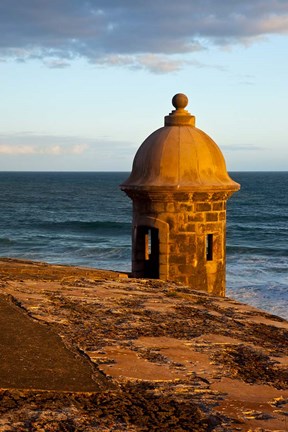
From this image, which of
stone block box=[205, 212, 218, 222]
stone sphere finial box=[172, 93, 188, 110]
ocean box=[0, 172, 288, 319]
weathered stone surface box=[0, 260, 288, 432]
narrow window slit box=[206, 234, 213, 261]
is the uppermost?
stone sphere finial box=[172, 93, 188, 110]

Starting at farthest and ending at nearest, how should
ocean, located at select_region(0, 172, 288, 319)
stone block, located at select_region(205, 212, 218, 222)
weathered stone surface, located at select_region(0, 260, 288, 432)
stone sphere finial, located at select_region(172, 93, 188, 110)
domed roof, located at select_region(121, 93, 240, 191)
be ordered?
ocean, located at select_region(0, 172, 288, 319) < stone sphere finial, located at select_region(172, 93, 188, 110) < stone block, located at select_region(205, 212, 218, 222) < domed roof, located at select_region(121, 93, 240, 191) < weathered stone surface, located at select_region(0, 260, 288, 432)

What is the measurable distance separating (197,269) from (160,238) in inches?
24.8

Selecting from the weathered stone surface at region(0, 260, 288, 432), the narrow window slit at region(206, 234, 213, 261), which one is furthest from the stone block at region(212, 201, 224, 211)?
the weathered stone surface at region(0, 260, 288, 432)

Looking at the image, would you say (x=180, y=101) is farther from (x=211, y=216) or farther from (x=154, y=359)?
(x=154, y=359)

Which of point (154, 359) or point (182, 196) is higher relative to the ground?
point (182, 196)

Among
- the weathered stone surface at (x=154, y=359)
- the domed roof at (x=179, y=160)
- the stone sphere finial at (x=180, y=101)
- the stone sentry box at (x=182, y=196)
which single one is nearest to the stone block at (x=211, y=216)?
the stone sentry box at (x=182, y=196)

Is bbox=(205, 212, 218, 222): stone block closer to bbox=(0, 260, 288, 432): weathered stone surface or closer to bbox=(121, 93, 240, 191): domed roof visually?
bbox=(121, 93, 240, 191): domed roof

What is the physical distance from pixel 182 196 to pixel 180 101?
133 centimetres

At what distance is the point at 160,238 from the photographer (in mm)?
7902

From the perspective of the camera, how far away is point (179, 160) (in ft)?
25.8

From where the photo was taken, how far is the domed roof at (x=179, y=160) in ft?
25.6

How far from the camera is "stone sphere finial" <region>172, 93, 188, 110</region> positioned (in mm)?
8219

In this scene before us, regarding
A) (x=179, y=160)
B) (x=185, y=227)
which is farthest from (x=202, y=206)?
(x=179, y=160)

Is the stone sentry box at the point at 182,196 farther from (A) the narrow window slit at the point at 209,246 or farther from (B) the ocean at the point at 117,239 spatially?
(B) the ocean at the point at 117,239
